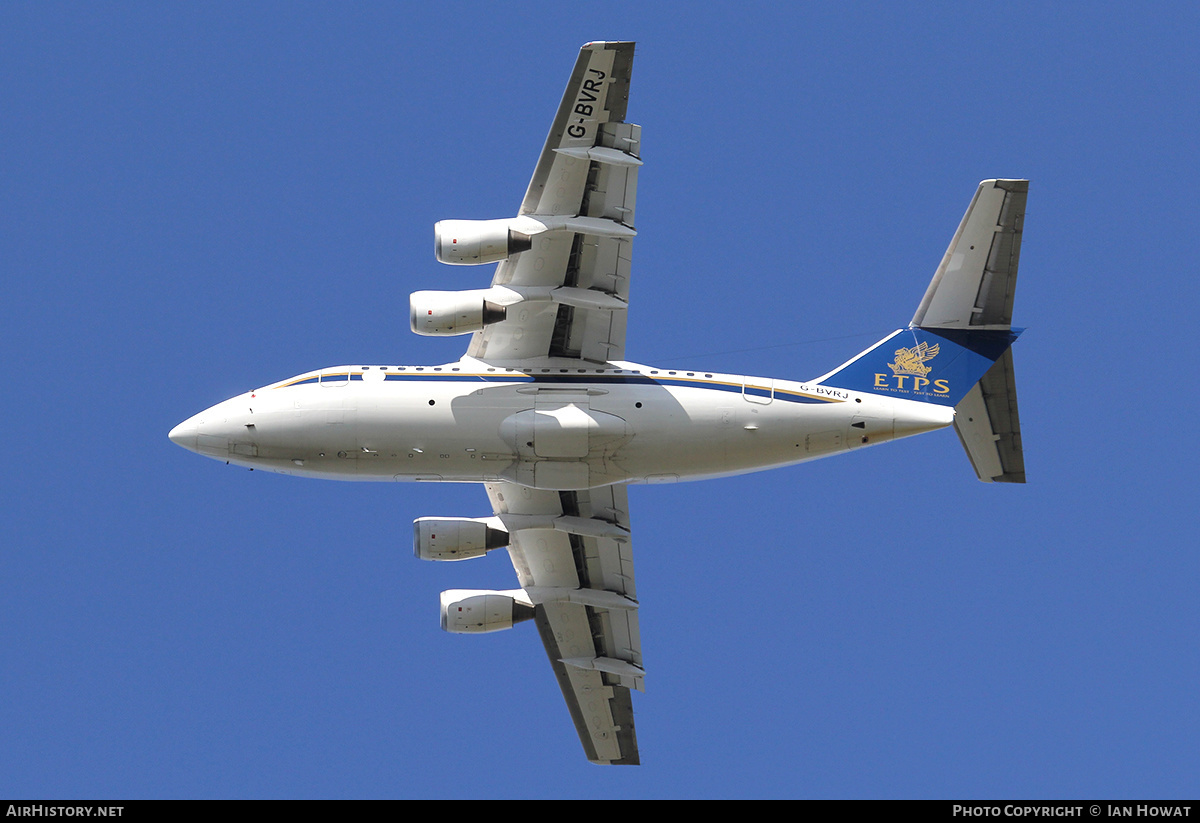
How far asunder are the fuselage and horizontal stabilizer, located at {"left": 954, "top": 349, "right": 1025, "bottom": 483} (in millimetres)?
1018

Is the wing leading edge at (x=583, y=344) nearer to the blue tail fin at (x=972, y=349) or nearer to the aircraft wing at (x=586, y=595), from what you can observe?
the aircraft wing at (x=586, y=595)

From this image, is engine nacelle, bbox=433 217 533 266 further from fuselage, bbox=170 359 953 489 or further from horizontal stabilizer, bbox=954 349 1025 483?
horizontal stabilizer, bbox=954 349 1025 483

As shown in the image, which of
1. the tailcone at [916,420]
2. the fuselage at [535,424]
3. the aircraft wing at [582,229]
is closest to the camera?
the aircraft wing at [582,229]

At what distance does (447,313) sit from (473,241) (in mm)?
1280

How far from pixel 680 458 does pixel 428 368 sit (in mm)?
4433

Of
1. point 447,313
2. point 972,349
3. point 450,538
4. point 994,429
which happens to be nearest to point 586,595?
point 450,538

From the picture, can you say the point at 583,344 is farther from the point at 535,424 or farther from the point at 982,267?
the point at 982,267

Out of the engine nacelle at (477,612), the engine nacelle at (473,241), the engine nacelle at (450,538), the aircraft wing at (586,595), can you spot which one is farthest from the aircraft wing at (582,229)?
the engine nacelle at (477,612)

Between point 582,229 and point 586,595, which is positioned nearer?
point 582,229

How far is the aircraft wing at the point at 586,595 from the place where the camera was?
29.0 metres

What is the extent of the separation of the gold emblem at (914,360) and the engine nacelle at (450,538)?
7.68m

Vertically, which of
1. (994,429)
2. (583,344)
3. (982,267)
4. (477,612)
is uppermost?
(982,267)

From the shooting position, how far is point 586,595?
29.8 meters

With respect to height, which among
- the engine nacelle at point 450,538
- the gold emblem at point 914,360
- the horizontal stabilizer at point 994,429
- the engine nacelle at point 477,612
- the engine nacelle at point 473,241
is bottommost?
the engine nacelle at point 477,612
